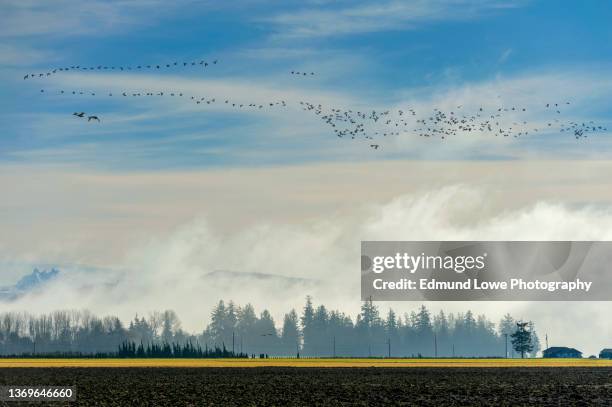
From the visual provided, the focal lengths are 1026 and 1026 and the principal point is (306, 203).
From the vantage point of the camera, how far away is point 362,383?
100938 millimetres

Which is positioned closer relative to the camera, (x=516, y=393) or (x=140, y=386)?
(x=516, y=393)

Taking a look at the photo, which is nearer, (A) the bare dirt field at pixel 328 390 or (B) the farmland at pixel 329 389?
(A) the bare dirt field at pixel 328 390

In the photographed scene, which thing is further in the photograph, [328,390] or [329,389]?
[329,389]

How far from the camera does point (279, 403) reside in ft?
236

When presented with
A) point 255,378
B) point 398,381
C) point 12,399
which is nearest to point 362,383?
point 398,381

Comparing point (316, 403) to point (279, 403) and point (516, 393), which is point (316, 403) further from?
point (516, 393)

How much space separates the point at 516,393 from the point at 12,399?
39.8 meters

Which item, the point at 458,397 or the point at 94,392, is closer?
the point at 458,397

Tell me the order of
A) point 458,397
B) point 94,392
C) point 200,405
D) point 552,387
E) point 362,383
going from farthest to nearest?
point 362,383 < point 552,387 < point 94,392 < point 458,397 < point 200,405

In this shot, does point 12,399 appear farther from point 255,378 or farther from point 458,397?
point 255,378

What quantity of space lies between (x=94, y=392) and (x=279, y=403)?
2133 cm

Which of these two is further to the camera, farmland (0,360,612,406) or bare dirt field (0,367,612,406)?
farmland (0,360,612,406)

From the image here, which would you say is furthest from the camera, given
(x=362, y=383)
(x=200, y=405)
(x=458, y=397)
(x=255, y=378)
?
(x=255, y=378)

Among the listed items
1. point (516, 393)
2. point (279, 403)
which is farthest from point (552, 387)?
point (279, 403)
